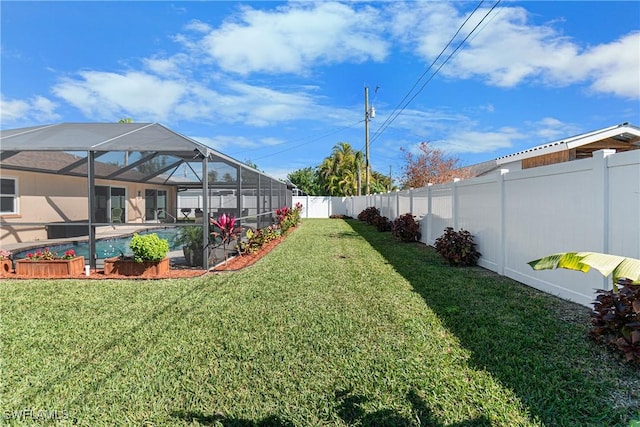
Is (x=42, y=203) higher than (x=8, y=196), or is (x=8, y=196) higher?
(x=8, y=196)

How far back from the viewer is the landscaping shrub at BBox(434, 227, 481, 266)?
7.23 m

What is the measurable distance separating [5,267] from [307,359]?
23.9 feet

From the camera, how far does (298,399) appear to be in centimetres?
250

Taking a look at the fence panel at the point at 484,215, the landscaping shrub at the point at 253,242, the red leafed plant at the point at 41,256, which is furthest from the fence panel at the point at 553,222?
the red leafed plant at the point at 41,256

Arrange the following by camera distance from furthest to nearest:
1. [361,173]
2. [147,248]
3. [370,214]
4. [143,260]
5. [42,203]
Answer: [361,173] → [370,214] → [42,203] → [143,260] → [147,248]

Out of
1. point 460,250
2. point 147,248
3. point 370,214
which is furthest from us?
point 370,214

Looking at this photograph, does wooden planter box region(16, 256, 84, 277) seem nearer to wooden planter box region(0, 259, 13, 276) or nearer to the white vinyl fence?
wooden planter box region(0, 259, 13, 276)

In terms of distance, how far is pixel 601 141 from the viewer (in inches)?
450

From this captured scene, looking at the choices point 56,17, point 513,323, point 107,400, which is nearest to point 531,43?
point 513,323

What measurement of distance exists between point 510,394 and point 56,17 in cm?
1201

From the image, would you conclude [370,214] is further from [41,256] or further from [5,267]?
[5,267]

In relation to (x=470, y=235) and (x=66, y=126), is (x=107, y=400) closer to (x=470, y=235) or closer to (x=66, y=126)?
(x=470, y=235)

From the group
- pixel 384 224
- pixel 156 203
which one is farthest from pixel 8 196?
pixel 384 224

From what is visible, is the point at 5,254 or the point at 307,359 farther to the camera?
the point at 5,254
